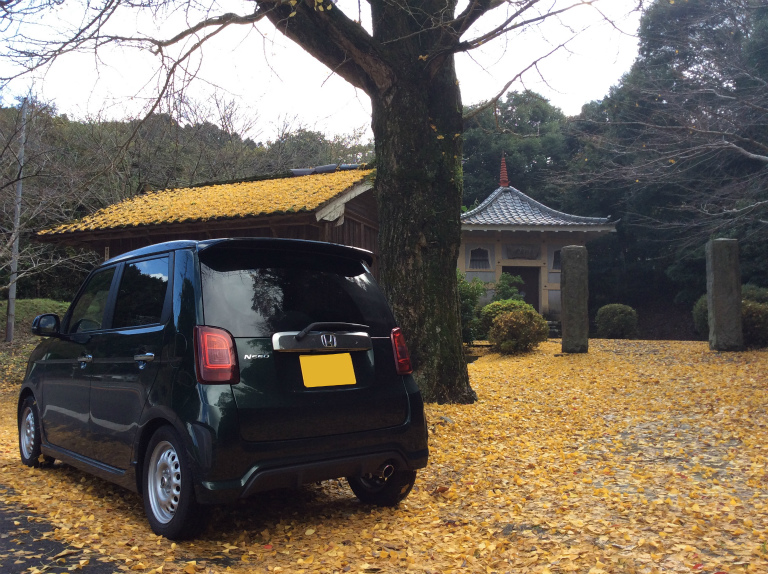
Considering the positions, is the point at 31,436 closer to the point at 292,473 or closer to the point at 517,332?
the point at 292,473

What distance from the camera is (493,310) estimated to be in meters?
15.5

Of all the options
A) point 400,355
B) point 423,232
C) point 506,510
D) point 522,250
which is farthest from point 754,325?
point 400,355

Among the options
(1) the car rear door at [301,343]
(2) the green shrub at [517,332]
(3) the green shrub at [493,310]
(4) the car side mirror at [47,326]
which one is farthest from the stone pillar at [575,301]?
(4) the car side mirror at [47,326]

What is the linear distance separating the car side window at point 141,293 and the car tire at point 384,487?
1.67 m

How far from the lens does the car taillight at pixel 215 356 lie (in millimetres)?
3020

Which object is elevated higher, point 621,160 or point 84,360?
point 621,160

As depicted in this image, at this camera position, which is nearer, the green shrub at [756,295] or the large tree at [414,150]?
Result: the large tree at [414,150]

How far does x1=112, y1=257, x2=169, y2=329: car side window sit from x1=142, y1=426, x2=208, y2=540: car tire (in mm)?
692

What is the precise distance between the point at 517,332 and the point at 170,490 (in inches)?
432

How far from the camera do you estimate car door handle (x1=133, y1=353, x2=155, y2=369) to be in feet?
11.0

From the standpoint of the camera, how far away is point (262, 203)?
13.0m

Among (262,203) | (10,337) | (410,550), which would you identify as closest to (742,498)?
(410,550)

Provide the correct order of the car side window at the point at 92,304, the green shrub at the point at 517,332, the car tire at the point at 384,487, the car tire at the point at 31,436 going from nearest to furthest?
the car tire at the point at 384,487, the car side window at the point at 92,304, the car tire at the point at 31,436, the green shrub at the point at 517,332

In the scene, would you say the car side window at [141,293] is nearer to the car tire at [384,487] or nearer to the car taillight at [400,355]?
the car taillight at [400,355]
